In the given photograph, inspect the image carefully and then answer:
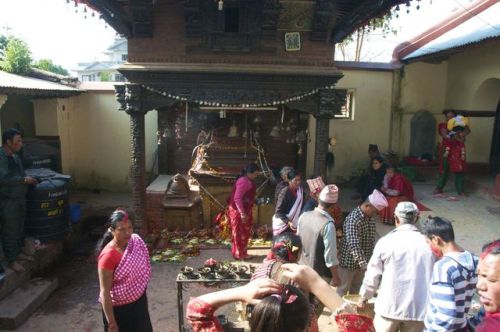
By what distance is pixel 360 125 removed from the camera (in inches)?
488

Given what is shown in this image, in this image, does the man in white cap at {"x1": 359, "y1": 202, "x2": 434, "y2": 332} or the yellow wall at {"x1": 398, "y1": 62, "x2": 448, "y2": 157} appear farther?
the yellow wall at {"x1": 398, "y1": 62, "x2": 448, "y2": 157}

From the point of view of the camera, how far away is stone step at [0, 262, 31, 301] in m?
5.88

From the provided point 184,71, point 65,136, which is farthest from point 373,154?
point 65,136

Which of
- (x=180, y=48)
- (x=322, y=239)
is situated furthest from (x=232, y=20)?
(x=322, y=239)

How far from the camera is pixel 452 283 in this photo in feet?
9.73

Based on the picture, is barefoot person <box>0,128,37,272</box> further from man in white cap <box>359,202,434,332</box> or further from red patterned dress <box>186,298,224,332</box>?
man in white cap <box>359,202,434,332</box>

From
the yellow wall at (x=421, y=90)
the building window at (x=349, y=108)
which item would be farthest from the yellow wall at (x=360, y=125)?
the yellow wall at (x=421, y=90)

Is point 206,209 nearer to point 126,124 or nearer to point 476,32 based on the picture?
point 126,124

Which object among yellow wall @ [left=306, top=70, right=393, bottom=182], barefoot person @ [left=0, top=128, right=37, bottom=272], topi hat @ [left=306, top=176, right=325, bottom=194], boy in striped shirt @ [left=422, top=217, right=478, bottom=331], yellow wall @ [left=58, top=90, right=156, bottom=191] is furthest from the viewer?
yellow wall @ [left=58, top=90, right=156, bottom=191]

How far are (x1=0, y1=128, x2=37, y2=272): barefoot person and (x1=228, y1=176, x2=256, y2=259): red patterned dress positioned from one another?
3457mm

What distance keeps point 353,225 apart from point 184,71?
15.3 feet

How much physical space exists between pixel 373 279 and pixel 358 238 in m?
0.86

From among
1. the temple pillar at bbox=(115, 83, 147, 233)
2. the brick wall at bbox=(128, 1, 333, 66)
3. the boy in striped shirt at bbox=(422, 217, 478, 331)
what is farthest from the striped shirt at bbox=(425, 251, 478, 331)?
the temple pillar at bbox=(115, 83, 147, 233)

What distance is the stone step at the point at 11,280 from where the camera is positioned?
19.3 feet
